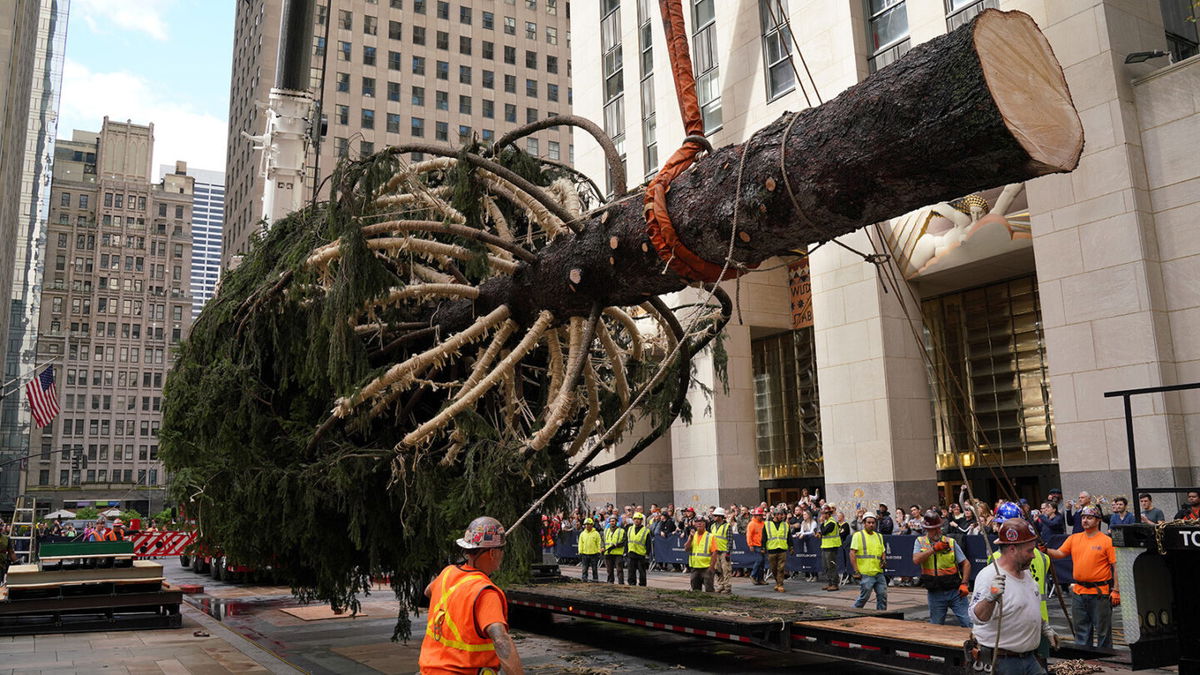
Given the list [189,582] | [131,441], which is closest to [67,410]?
[131,441]

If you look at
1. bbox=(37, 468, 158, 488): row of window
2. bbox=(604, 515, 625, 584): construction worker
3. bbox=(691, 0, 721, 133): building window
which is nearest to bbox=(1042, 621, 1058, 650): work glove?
bbox=(604, 515, 625, 584): construction worker

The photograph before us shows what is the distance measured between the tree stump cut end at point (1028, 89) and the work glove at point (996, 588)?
109 inches

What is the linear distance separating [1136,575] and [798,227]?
464cm

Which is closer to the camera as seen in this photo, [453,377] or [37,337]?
[453,377]

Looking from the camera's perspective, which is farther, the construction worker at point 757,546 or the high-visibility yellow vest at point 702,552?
the construction worker at point 757,546

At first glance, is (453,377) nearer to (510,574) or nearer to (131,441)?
(510,574)

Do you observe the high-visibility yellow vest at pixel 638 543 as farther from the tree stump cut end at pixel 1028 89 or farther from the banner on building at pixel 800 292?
the tree stump cut end at pixel 1028 89

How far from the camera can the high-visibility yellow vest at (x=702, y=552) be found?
16.9 meters

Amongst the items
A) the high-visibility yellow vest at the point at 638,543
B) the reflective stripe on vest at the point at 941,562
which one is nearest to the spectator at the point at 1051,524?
the reflective stripe on vest at the point at 941,562

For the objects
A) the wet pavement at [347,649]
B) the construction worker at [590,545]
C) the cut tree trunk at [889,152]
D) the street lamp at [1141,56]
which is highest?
the street lamp at [1141,56]

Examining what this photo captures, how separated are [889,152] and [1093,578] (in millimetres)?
8161

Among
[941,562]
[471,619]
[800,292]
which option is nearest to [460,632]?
[471,619]

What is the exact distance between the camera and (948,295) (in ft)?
85.6

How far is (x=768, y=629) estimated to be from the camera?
370 inches
